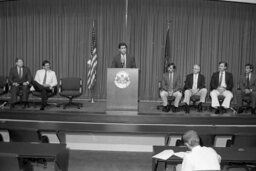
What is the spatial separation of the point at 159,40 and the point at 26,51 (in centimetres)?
401

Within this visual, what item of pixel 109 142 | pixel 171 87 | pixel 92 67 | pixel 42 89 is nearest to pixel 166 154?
pixel 109 142

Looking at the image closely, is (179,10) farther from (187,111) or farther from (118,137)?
(118,137)

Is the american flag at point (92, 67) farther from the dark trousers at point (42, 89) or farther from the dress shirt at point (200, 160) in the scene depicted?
the dress shirt at point (200, 160)

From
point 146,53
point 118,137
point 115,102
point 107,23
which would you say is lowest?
point 118,137

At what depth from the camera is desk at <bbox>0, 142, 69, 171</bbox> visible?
127 inches

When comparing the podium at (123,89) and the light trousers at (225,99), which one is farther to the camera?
the light trousers at (225,99)

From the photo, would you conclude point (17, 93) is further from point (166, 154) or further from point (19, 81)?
point (166, 154)

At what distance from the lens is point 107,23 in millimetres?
9531

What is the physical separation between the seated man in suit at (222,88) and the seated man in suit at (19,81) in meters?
4.28

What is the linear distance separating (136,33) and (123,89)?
3576 millimetres

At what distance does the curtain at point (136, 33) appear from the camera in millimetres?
9445

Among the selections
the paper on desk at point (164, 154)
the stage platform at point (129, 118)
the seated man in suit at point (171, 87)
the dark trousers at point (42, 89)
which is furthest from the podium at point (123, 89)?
the paper on desk at point (164, 154)

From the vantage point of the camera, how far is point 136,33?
951 centimetres

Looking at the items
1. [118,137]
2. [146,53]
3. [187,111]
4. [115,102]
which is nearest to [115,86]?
[115,102]
